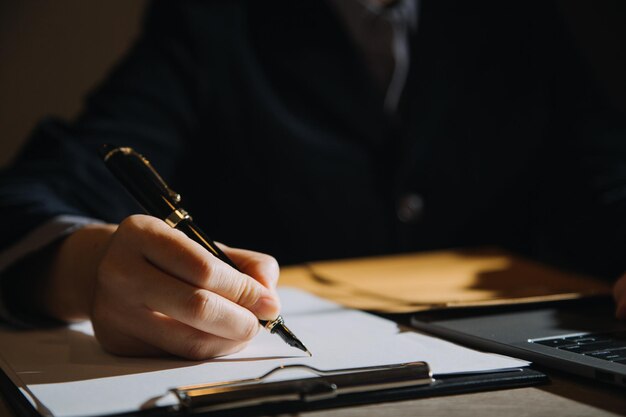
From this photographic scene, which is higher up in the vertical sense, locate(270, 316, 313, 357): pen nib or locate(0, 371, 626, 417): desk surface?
locate(270, 316, 313, 357): pen nib

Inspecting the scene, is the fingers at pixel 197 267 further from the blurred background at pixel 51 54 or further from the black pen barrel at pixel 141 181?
the blurred background at pixel 51 54

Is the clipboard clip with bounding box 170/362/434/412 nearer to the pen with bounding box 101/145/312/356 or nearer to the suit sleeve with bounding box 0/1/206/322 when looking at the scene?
the pen with bounding box 101/145/312/356

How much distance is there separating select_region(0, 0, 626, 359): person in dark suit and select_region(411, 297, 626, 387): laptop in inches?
11.5

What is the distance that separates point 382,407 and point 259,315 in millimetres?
111

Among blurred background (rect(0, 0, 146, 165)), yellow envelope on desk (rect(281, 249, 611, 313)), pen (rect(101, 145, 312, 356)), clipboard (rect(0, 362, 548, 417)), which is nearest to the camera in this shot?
clipboard (rect(0, 362, 548, 417))

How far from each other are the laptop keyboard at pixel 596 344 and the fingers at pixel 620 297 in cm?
5

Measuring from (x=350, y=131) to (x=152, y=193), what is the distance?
0.53m

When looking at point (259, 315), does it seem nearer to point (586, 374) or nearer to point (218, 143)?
point (586, 374)

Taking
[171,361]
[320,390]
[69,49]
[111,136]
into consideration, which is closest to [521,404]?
[320,390]

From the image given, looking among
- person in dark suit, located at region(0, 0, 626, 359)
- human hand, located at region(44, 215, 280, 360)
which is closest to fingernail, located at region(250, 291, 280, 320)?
human hand, located at region(44, 215, 280, 360)

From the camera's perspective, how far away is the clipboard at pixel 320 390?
13.8 inches

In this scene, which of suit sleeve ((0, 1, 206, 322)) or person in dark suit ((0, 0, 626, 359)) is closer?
suit sleeve ((0, 1, 206, 322))

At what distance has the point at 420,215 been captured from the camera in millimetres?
995

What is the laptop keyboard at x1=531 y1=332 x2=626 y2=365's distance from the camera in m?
0.42
